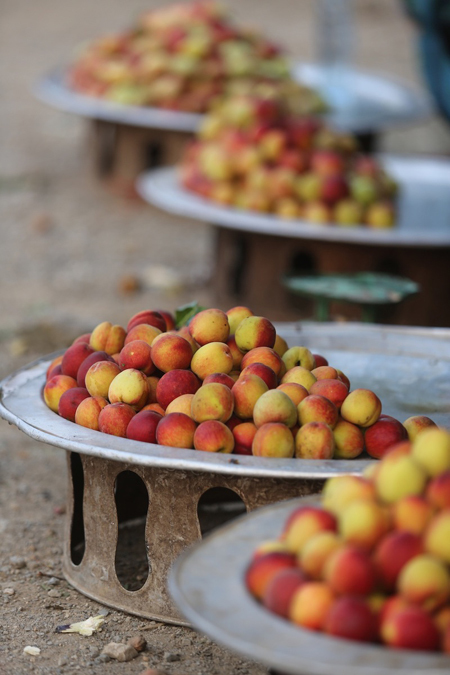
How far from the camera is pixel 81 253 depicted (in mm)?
6488

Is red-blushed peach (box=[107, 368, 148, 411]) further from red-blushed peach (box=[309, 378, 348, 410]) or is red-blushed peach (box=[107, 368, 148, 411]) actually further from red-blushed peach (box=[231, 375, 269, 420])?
red-blushed peach (box=[309, 378, 348, 410])

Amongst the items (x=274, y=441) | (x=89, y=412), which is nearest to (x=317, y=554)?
(x=274, y=441)

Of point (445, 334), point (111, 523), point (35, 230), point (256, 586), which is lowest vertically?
point (35, 230)

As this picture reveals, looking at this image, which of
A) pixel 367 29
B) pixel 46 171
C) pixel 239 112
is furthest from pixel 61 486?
pixel 367 29

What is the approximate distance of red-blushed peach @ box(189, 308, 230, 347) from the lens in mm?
2459

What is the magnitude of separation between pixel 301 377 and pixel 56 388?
0.64 metres

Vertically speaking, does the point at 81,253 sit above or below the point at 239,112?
below

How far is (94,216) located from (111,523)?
16.3 ft

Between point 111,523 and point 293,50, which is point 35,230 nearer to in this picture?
point 111,523

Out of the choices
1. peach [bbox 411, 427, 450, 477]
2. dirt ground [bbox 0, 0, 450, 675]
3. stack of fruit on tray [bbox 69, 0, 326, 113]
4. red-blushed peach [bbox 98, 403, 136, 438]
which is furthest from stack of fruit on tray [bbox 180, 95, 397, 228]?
peach [bbox 411, 427, 450, 477]

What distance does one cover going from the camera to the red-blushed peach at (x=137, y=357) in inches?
95.3

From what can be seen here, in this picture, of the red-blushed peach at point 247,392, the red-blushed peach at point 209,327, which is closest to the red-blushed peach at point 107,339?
the red-blushed peach at point 209,327

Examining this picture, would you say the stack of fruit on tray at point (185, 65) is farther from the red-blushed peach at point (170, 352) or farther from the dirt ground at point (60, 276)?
the red-blushed peach at point (170, 352)

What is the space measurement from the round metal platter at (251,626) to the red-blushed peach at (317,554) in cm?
10
